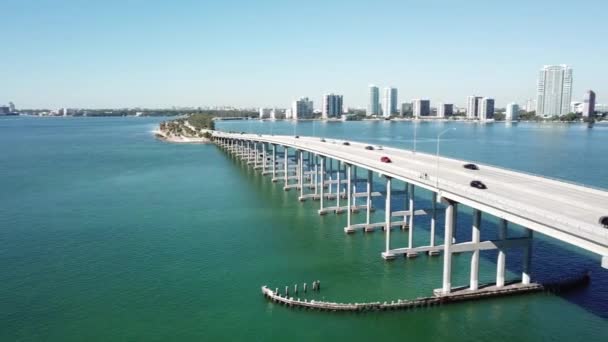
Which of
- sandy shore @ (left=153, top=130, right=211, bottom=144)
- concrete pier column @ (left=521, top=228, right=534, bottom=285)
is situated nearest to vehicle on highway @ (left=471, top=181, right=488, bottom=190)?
concrete pier column @ (left=521, top=228, right=534, bottom=285)

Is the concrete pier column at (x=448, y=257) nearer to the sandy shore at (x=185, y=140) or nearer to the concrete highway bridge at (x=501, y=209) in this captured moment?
the concrete highway bridge at (x=501, y=209)

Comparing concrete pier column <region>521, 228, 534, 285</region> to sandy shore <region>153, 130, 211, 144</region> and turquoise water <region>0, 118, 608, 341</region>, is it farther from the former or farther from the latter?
sandy shore <region>153, 130, 211, 144</region>

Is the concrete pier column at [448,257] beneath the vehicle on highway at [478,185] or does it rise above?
beneath

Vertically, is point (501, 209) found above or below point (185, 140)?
above

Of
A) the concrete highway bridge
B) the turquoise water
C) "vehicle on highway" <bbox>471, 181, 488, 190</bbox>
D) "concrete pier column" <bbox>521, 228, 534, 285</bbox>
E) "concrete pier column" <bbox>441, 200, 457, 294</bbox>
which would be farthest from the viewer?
"vehicle on highway" <bbox>471, 181, 488, 190</bbox>

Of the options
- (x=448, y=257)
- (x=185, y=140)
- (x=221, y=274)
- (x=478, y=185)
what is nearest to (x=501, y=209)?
(x=478, y=185)

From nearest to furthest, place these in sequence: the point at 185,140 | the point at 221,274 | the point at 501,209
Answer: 1. the point at 501,209
2. the point at 221,274
3. the point at 185,140

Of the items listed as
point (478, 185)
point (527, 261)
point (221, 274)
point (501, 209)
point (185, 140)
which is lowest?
point (221, 274)

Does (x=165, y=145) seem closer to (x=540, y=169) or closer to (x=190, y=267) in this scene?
(x=540, y=169)

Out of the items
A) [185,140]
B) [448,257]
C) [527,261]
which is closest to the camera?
[448,257]

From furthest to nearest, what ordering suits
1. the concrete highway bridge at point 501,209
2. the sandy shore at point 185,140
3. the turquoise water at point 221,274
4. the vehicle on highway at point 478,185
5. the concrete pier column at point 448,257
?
1. the sandy shore at point 185,140
2. the vehicle on highway at point 478,185
3. the concrete pier column at point 448,257
4. the turquoise water at point 221,274
5. the concrete highway bridge at point 501,209

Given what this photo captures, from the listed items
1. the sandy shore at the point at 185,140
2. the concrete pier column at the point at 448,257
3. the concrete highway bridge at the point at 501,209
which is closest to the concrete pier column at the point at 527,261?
the concrete highway bridge at the point at 501,209

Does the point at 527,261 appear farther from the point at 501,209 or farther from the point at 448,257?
the point at 501,209

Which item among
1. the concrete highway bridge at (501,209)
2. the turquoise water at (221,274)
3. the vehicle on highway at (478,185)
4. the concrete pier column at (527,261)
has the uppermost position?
the vehicle on highway at (478,185)
